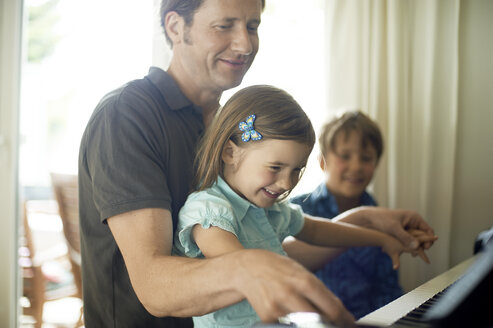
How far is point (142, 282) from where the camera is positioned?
82 cm

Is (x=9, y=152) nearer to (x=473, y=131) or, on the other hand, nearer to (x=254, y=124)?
(x=254, y=124)

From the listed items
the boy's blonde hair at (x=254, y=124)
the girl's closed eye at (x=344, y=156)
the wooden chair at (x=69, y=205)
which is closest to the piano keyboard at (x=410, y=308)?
the boy's blonde hair at (x=254, y=124)

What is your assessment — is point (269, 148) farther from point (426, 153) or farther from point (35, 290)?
point (35, 290)

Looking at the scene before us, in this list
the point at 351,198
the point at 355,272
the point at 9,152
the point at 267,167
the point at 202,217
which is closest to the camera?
the point at 202,217

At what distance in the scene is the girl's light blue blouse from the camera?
93 cm

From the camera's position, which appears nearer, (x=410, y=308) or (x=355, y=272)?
(x=410, y=308)

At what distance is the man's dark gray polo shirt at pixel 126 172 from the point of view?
935 millimetres

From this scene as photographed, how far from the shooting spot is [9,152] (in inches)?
90.7

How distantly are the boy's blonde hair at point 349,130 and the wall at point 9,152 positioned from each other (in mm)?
Answer: 1460

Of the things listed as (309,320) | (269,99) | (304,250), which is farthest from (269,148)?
(304,250)

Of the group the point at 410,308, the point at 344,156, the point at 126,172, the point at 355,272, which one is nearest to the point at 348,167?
the point at 344,156

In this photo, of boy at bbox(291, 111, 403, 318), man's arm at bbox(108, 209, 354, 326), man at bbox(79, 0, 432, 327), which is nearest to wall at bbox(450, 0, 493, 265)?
boy at bbox(291, 111, 403, 318)

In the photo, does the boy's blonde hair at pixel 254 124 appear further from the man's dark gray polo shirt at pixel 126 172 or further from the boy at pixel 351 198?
the boy at pixel 351 198

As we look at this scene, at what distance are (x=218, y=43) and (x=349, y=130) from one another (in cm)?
104
